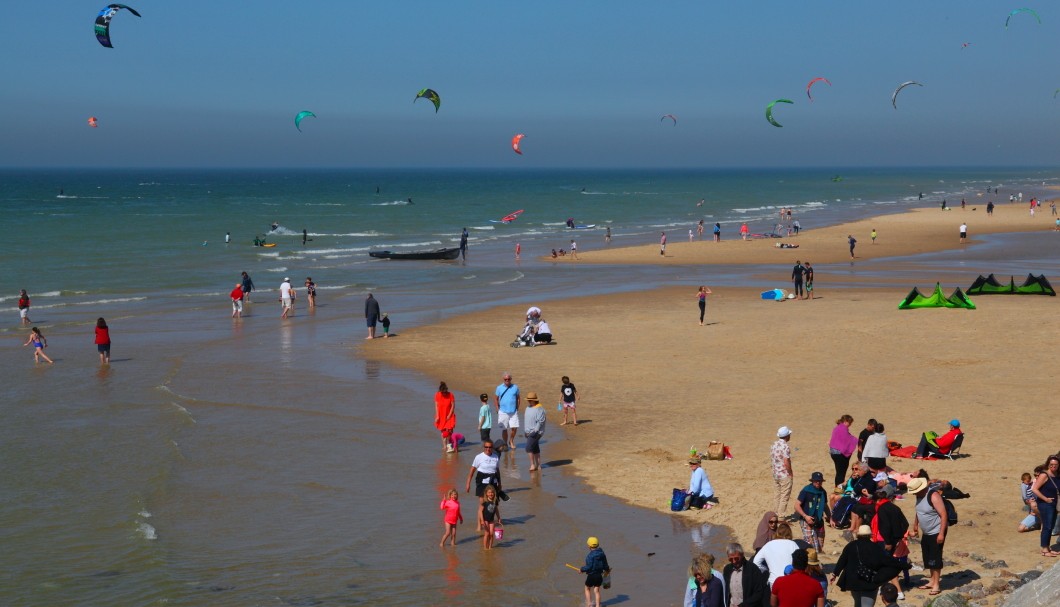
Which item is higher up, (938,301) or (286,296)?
(938,301)

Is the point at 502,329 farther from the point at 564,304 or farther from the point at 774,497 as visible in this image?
the point at 774,497

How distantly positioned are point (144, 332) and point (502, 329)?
31.5 ft

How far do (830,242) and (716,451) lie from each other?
138 feet

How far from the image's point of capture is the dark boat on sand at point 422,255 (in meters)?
49.0

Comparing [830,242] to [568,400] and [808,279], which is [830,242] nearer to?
[808,279]

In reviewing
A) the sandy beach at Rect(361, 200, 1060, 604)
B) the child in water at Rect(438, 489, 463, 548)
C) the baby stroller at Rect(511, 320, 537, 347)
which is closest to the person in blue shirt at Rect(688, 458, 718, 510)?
the sandy beach at Rect(361, 200, 1060, 604)

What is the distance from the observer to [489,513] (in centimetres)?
1088

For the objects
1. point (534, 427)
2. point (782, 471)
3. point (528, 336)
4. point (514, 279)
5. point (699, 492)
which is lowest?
point (514, 279)

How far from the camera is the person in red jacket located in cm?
1302

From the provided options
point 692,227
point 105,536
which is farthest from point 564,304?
point 692,227

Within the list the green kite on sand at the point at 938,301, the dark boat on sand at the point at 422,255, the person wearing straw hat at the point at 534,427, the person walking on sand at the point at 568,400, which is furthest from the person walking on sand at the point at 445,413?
the dark boat on sand at the point at 422,255

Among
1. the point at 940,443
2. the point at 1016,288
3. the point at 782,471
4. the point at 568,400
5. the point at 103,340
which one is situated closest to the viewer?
the point at 782,471

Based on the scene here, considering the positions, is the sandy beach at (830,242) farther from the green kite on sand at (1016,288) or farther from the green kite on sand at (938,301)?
the green kite on sand at (938,301)

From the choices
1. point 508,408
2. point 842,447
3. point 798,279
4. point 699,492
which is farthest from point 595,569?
point 798,279
